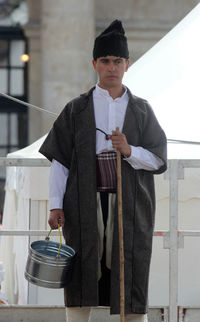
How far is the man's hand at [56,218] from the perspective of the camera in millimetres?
3602

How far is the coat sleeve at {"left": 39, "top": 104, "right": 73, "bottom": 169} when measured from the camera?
3.67 meters

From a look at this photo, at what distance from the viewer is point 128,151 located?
3.51 meters

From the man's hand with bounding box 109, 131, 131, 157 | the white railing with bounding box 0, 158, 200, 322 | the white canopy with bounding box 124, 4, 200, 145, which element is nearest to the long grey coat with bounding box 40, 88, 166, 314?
the man's hand with bounding box 109, 131, 131, 157

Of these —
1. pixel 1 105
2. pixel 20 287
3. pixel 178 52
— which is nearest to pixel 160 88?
pixel 178 52

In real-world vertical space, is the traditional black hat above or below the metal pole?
above

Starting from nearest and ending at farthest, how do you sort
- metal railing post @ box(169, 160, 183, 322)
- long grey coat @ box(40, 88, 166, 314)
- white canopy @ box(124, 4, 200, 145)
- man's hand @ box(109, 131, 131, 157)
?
man's hand @ box(109, 131, 131, 157), long grey coat @ box(40, 88, 166, 314), metal railing post @ box(169, 160, 183, 322), white canopy @ box(124, 4, 200, 145)

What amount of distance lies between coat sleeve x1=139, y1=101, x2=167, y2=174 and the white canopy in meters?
2.00

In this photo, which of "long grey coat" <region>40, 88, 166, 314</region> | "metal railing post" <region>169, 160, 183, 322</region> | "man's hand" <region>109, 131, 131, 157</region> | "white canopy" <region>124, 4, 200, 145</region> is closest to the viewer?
"man's hand" <region>109, 131, 131, 157</region>

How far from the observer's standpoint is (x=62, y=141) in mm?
3682

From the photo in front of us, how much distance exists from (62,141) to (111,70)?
0.32m

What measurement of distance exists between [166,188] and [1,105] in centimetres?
938

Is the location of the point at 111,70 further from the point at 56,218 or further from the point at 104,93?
Result: the point at 56,218

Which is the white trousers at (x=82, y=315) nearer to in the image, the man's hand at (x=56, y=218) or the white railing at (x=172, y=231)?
the man's hand at (x=56, y=218)

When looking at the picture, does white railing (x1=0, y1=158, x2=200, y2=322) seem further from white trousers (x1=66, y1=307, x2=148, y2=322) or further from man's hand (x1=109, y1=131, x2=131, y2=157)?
man's hand (x1=109, y1=131, x2=131, y2=157)
